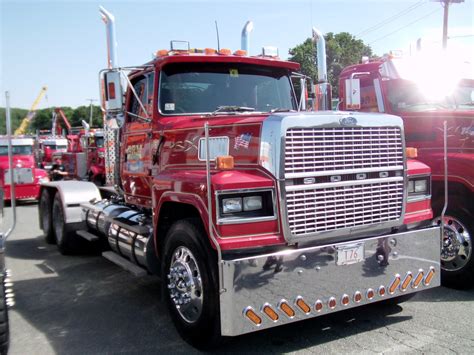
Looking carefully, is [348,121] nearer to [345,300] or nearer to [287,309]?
[345,300]

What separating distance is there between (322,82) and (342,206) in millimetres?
2796

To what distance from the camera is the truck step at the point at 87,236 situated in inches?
277

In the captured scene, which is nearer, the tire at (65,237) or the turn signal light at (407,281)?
the turn signal light at (407,281)

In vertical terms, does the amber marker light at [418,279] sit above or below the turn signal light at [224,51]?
below

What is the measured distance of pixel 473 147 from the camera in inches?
225

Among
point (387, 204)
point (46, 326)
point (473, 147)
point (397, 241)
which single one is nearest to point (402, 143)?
point (387, 204)

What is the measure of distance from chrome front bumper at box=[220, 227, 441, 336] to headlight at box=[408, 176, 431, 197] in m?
0.41

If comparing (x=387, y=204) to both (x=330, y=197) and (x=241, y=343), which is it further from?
(x=241, y=343)

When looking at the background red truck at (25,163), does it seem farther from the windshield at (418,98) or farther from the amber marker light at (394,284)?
the amber marker light at (394,284)

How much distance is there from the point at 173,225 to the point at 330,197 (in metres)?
1.40

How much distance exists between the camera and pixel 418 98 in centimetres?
661

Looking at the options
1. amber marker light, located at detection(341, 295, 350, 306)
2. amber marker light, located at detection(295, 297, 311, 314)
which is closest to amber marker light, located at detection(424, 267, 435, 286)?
amber marker light, located at detection(341, 295, 350, 306)

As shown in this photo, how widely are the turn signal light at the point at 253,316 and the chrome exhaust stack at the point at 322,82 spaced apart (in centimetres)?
327

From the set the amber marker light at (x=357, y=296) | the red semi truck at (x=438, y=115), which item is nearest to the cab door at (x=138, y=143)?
the red semi truck at (x=438, y=115)
